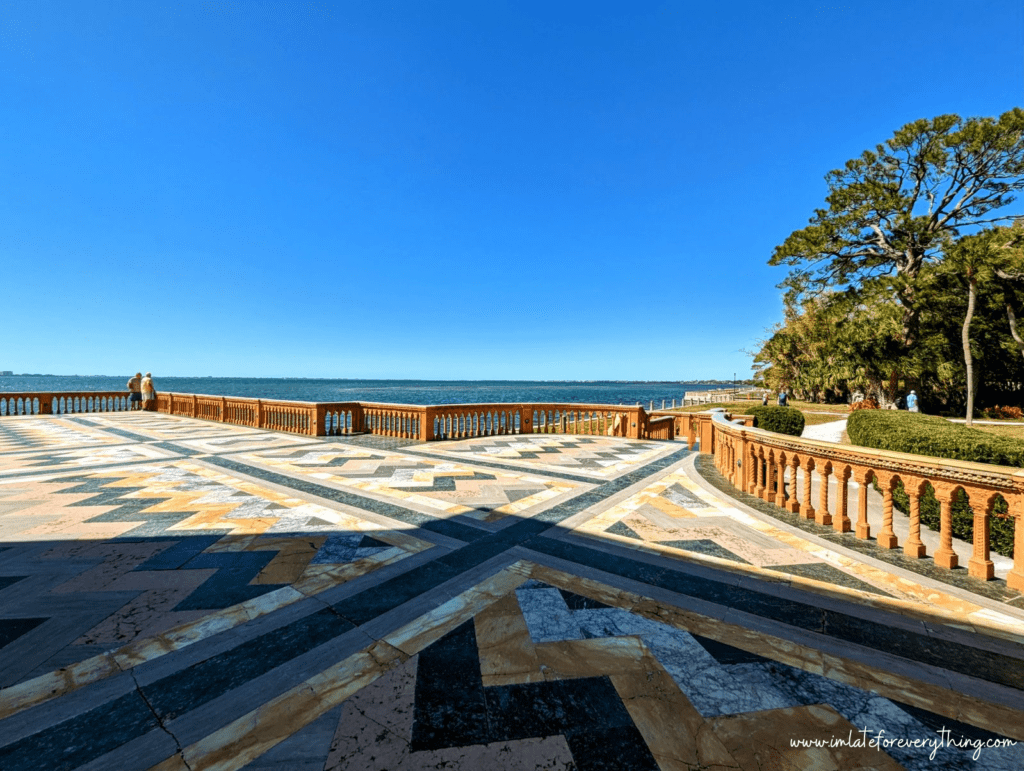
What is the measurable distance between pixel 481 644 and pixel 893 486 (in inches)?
159

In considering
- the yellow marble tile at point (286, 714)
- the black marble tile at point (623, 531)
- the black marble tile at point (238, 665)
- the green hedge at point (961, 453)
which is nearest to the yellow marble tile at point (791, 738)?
the yellow marble tile at point (286, 714)

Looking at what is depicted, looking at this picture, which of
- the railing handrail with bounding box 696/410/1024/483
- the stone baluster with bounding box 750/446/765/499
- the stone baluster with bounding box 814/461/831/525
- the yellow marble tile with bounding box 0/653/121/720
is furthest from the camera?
the stone baluster with bounding box 750/446/765/499

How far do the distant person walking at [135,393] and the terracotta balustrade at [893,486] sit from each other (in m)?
25.6

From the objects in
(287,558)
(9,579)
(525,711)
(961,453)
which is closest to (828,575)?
(961,453)

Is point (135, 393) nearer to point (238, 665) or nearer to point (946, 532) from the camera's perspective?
point (238, 665)

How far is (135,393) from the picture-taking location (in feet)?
64.8

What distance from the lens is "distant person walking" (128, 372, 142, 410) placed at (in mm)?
19562

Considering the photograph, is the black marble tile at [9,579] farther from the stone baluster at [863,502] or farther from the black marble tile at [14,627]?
the stone baluster at [863,502]

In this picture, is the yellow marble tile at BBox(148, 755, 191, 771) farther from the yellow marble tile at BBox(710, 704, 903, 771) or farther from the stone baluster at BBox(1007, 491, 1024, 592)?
the stone baluster at BBox(1007, 491, 1024, 592)

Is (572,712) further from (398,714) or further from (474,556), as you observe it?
(474,556)

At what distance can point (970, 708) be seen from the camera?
74.8 inches

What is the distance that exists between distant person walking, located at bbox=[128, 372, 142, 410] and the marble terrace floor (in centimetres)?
1890

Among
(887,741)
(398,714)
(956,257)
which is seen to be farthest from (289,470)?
(956,257)

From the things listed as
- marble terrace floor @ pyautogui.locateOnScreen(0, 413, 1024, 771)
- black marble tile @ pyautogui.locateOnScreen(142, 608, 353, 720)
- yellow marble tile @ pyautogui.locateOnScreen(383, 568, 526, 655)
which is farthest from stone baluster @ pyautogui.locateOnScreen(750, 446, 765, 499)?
black marble tile @ pyautogui.locateOnScreen(142, 608, 353, 720)
